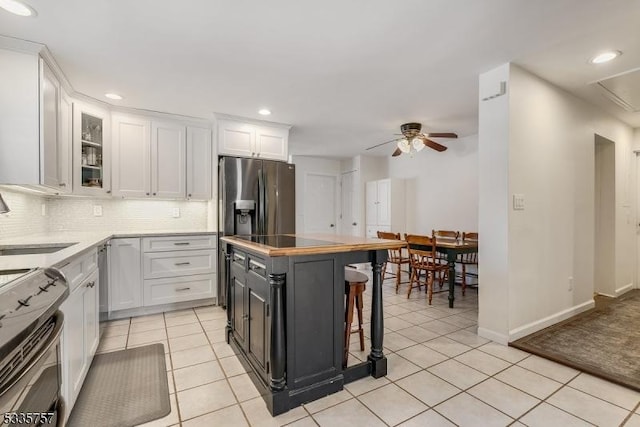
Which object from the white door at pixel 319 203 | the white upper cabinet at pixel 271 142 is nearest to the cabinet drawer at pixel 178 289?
the white upper cabinet at pixel 271 142

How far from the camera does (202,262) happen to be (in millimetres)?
3605

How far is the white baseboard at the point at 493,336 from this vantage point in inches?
100

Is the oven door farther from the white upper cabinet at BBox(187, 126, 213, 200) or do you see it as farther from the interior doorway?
the interior doorway

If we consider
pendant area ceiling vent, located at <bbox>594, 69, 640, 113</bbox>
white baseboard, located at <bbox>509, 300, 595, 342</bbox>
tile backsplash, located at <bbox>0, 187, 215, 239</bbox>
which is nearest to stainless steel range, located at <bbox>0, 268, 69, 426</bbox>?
tile backsplash, located at <bbox>0, 187, 215, 239</bbox>

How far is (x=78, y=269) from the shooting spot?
1751mm

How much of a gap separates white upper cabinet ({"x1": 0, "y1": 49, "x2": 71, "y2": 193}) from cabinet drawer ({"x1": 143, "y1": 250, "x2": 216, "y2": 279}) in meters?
1.31

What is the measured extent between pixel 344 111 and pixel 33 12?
2.72m

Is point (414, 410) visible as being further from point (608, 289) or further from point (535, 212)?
point (608, 289)

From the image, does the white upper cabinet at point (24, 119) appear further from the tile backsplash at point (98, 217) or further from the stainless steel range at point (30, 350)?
the stainless steel range at point (30, 350)

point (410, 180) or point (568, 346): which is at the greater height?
point (410, 180)

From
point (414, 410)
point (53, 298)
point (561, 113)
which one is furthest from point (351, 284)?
point (561, 113)

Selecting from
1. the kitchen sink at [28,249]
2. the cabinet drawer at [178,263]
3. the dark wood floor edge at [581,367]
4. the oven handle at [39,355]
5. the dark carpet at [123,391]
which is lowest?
the dark carpet at [123,391]

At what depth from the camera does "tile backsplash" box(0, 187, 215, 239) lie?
8.68 ft

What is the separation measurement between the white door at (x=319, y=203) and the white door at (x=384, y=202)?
1.29 meters
